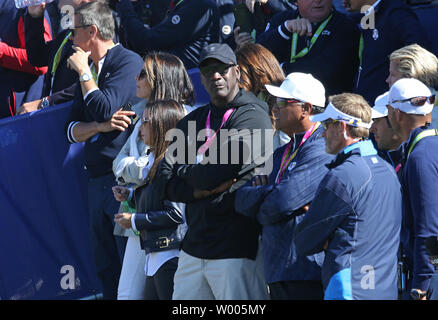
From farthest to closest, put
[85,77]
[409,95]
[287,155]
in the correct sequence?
[85,77] → [287,155] → [409,95]

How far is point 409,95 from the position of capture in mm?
4758

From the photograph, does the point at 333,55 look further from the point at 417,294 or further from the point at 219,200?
the point at 417,294

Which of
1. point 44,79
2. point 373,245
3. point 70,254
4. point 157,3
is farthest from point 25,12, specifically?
point 373,245

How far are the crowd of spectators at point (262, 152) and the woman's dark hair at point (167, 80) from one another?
0.03 ft

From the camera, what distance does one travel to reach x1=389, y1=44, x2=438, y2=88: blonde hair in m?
5.18

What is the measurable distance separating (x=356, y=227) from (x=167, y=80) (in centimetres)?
222

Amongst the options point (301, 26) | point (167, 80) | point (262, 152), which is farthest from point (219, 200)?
Result: point (301, 26)

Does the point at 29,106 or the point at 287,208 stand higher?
the point at 29,106

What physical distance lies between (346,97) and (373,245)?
842 millimetres

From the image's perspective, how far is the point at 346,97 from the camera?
4656 millimetres

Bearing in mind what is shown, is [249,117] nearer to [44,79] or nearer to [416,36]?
[416,36]

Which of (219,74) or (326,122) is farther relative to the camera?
(219,74)

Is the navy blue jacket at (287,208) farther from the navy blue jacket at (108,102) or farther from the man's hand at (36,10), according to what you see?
the man's hand at (36,10)
